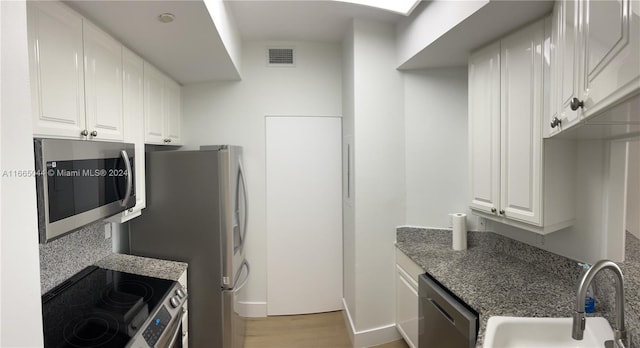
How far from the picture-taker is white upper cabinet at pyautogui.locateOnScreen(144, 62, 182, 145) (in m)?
2.14

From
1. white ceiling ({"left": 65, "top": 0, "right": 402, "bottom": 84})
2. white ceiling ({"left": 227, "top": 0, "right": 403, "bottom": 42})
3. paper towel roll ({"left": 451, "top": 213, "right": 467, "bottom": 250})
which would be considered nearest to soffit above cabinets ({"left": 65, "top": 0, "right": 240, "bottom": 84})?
white ceiling ({"left": 65, "top": 0, "right": 402, "bottom": 84})

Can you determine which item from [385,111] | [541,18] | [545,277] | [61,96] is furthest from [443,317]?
[61,96]

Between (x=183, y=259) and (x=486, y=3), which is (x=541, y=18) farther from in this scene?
(x=183, y=259)

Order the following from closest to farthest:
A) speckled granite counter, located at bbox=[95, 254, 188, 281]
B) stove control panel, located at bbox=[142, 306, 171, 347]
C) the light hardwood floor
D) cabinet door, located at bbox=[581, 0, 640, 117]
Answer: cabinet door, located at bbox=[581, 0, 640, 117] → stove control panel, located at bbox=[142, 306, 171, 347] → speckled granite counter, located at bbox=[95, 254, 188, 281] → the light hardwood floor

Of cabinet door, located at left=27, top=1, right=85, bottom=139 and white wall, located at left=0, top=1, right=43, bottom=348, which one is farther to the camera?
cabinet door, located at left=27, top=1, right=85, bottom=139

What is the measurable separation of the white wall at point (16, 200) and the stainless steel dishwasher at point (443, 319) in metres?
1.66

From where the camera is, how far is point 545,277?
5.82ft

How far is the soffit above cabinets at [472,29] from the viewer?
152 centimetres

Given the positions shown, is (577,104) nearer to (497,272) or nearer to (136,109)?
(497,272)

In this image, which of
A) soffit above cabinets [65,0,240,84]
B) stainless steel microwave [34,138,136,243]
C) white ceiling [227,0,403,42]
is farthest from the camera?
white ceiling [227,0,403,42]

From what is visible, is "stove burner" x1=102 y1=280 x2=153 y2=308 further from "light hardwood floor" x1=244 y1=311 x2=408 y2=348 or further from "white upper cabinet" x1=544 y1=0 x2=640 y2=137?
"white upper cabinet" x1=544 y1=0 x2=640 y2=137

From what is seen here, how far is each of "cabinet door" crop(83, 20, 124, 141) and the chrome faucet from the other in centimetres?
203

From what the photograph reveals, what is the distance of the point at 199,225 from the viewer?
211 centimetres

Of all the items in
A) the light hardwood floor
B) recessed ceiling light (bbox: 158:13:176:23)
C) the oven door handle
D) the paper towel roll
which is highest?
recessed ceiling light (bbox: 158:13:176:23)
